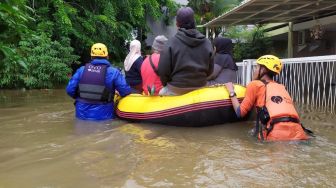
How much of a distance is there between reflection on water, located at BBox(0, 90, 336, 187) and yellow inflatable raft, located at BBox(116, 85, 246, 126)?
0.13m

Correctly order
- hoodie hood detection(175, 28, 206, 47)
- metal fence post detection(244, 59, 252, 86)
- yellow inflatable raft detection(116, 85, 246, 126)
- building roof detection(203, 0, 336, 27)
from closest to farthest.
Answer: yellow inflatable raft detection(116, 85, 246, 126)
hoodie hood detection(175, 28, 206, 47)
metal fence post detection(244, 59, 252, 86)
building roof detection(203, 0, 336, 27)

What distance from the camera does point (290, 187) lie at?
11.9 feet

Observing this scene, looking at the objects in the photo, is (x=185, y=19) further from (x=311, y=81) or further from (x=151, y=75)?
(x=311, y=81)

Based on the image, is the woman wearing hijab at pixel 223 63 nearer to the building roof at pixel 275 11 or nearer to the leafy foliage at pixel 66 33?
the building roof at pixel 275 11

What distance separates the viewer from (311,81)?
828 centimetres

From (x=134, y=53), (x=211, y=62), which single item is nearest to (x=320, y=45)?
(x=134, y=53)

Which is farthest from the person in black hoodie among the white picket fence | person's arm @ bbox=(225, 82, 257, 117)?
A: the white picket fence

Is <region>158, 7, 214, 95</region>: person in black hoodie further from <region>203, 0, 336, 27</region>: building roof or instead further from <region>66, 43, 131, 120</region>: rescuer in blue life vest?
<region>203, 0, 336, 27</region>: building roof

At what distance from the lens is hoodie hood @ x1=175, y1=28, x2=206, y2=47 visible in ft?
20.8

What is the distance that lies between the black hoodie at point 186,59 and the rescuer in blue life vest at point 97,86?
0.94m

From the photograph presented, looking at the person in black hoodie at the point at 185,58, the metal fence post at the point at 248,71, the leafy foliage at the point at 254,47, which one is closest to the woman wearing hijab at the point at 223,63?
the person in black hoodie at the point at 185,58

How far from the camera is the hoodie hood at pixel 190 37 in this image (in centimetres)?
635

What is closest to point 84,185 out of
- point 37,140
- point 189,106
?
point 37,140

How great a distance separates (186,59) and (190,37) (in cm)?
32
